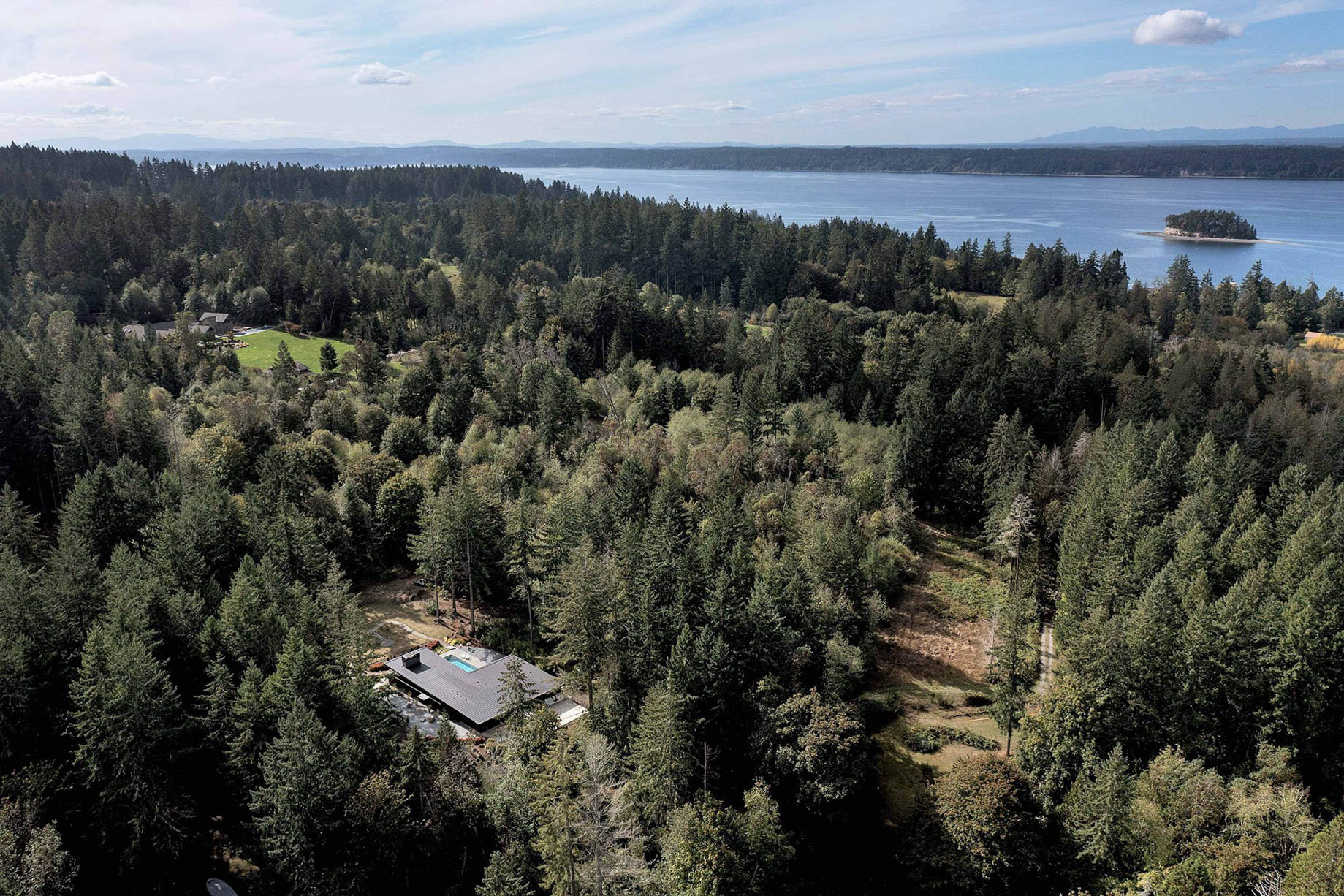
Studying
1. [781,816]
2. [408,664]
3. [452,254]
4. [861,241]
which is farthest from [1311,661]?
[452,254]

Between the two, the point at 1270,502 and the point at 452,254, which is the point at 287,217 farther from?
the point at 1270,502

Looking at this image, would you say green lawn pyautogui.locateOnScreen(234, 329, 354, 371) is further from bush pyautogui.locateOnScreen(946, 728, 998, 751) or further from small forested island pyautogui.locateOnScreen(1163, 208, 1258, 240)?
small forested island pyautogui.locateOnScreen(1163, 208, 1258, 240)

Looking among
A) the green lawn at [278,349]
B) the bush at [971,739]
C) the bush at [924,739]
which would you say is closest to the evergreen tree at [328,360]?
the green lawn at [278,349]

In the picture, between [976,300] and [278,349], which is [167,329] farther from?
[976,300]

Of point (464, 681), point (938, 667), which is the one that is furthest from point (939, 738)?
point (464, 681)

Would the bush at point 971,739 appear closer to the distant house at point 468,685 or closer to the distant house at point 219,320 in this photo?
the distant house at point 468,685

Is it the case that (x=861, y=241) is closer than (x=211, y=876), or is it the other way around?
(x=211, y=876)
